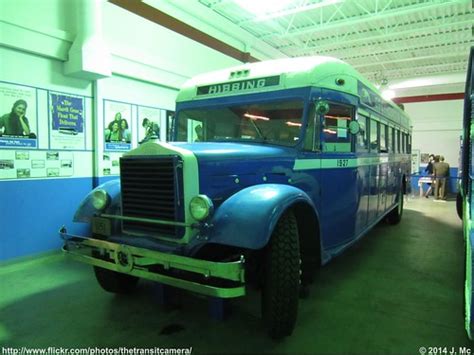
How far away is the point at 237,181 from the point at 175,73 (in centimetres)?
425

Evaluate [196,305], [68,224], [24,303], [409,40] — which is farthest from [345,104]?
[409,40]

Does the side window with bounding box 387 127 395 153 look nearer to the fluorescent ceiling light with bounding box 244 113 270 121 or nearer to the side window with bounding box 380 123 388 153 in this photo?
the side window with bounding box 380 123 388 153

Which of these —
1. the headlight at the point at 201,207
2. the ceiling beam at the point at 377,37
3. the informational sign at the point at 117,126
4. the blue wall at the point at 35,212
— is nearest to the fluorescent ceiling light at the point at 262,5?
the ceiling beam at the point at 377,37

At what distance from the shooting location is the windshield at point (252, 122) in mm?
3217

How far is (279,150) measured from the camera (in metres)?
3.07

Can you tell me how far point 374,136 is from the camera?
4.60 meters

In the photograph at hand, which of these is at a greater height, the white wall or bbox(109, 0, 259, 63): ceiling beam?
bbox(109, 0, 259, 63): ceiling beam

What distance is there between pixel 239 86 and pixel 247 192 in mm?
1410

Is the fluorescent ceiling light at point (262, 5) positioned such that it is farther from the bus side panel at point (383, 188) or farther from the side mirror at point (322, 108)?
the side mirror at point (322, 108)

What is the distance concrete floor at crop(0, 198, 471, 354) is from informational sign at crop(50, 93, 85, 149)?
1.61 metres

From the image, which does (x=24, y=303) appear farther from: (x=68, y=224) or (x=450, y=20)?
(x=450, y=20)

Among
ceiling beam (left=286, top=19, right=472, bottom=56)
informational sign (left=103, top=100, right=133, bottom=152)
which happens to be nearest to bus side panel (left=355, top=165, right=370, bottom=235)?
informational sign (left=103, top=100, right=133, bottom=152)

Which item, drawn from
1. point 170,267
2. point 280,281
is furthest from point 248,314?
point 170,267

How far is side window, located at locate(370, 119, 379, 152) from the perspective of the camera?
4.43m
